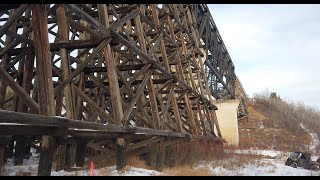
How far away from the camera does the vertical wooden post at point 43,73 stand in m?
4.64

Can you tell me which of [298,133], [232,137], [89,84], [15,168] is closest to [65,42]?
[89,84]

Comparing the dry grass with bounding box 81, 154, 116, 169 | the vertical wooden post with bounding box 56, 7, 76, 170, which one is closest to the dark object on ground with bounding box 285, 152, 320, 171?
the dry grass with bounding box 81, 154, 116, 169

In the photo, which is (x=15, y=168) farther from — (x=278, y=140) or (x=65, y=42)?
(x=278, y=140)

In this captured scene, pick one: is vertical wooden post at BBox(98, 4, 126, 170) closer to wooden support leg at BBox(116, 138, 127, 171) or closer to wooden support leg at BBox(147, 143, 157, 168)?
wooden support leg at BBox(116, 138, 127, 171)

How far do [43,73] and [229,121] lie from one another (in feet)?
62.1

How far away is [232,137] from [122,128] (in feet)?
57.2

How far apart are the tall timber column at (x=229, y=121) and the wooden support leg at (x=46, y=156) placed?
59.3 feet

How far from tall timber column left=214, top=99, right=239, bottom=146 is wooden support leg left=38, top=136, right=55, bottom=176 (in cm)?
1808

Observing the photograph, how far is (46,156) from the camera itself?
4902 millimetres

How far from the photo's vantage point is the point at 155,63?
7969mm

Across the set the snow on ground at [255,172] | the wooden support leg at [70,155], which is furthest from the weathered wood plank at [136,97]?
the snow on ground at [255,172]

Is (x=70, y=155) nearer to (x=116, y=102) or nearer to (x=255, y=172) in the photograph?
(x=116, y=102)

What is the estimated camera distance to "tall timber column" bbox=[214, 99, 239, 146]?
2223 cm

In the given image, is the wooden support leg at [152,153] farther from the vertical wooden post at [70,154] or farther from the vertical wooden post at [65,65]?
the vertical wooden post at [65,65]
